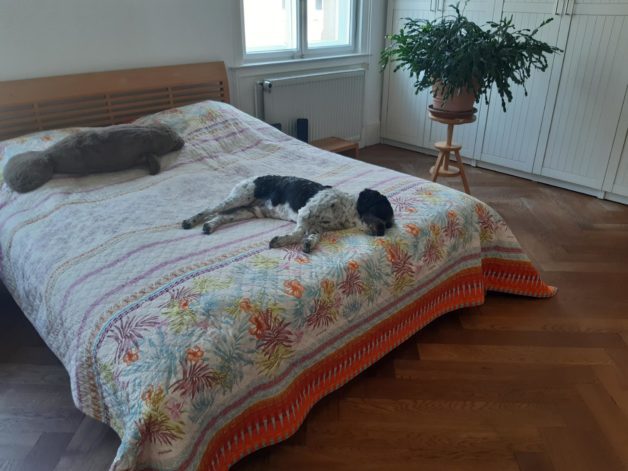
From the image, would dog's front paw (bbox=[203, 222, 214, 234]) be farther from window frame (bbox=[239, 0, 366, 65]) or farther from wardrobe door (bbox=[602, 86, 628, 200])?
wardrobe door (bbox=[602, 86, 628, 200])

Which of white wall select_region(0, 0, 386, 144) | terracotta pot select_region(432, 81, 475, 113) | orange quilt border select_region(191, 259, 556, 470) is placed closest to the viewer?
orange quilt border select_region(191, 259, 556, 470)

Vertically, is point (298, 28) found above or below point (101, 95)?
above

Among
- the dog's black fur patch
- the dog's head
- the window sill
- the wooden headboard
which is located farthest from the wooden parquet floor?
the window sill

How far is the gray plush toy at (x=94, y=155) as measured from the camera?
7.10 feet

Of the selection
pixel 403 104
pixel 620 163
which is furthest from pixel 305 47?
pixel 620 163

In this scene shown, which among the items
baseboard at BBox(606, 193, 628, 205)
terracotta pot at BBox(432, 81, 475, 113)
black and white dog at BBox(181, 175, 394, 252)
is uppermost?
terracotta pot at BBox(432, 81, 475, 113)

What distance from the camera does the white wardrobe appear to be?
3.19m

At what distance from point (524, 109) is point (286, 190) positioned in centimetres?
251

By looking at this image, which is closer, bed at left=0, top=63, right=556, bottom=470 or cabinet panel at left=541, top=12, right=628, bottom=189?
bed at left=0, top=63, right=556, bottom=470

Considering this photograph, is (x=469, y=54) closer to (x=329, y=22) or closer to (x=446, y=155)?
(x=446, y=155)

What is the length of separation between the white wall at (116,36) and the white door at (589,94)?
209 centimetres

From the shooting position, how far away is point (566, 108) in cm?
346

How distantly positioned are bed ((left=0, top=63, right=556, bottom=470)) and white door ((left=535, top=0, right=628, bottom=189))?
160cm

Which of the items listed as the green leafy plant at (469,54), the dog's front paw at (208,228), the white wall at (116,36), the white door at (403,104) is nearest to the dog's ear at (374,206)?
the dog's front paw at (208,228)
